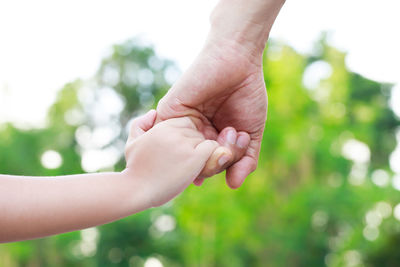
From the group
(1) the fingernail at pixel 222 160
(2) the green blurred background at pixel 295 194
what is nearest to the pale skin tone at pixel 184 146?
(1) the fingernail at pixel 222 160

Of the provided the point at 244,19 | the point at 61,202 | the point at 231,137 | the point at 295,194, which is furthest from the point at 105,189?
the point at 295,194

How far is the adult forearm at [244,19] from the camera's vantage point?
1932mm

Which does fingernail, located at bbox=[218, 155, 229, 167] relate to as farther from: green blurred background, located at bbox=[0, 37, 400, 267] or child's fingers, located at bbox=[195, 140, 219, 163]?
green blurred background, located at bbox=[0, 37, 400, 267]

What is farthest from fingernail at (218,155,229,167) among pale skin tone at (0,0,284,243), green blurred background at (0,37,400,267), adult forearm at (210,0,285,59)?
green blurred background at (0,37,400,267)

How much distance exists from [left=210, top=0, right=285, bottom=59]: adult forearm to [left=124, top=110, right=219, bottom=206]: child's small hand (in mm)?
459

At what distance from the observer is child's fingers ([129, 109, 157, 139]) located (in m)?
1.86

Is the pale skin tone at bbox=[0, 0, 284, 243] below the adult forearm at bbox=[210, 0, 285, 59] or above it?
below

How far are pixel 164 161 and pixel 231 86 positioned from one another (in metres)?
0.50

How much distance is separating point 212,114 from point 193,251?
37.7ft

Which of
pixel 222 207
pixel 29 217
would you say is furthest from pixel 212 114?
pixel 222 207

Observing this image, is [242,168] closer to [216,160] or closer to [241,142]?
[241,142]

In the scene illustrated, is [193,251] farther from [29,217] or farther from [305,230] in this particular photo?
[29,217]

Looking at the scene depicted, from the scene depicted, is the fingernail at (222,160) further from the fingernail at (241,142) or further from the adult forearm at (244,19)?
the adult forearm at (244,19)

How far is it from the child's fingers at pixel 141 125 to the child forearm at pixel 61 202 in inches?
11.2
